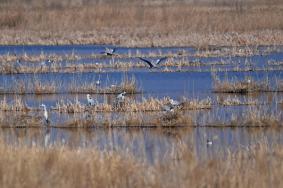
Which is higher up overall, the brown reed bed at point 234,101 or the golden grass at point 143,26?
the golden grass at point 143,26

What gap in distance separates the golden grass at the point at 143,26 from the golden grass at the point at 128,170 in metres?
20.5

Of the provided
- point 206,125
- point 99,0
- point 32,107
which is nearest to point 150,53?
point 32,107

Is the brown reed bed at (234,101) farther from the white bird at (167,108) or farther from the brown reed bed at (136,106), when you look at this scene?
the white bird at (167,108)

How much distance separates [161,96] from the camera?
17469 millimetres

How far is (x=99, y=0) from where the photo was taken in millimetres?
49312

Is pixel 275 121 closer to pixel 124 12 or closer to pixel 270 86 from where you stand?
pixel 270 86

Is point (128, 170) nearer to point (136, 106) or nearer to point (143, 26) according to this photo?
point (136, 106)

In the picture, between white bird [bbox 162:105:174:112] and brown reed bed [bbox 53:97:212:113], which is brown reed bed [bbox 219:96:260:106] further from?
white bird [bbox 162:105:174:112]

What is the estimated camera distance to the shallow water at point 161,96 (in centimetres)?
1122

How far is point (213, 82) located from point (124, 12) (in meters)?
20.0

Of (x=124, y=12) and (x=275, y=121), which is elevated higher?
(x=124, y=12)

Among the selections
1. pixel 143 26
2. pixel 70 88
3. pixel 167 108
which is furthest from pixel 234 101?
pixel 143 26

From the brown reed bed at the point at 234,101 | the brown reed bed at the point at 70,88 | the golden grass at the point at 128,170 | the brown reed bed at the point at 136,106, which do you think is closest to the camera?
the golden grass at the point at 128,170

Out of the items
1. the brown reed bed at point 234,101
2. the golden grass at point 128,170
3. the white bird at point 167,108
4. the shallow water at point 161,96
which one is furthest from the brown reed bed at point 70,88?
the golden grass at point 128,170
